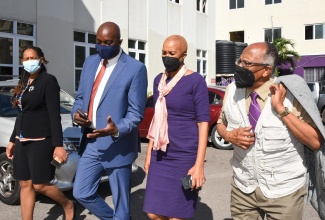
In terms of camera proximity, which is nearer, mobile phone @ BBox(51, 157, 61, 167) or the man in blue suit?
the man in blue suit

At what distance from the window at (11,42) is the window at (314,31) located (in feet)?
81.0

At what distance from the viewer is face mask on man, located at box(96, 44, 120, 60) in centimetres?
341

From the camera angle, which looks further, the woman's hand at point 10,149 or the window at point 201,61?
the window at point 201,61

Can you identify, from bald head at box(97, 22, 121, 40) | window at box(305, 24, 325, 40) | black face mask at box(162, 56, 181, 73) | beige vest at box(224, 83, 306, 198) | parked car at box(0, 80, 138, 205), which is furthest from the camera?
window at box(305, 24, 325, 40)

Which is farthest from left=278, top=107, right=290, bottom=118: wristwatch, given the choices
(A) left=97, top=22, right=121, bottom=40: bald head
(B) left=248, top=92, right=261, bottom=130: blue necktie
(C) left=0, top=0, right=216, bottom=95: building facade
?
(C) left=0, top=0, right=216, bottom=95: building facade

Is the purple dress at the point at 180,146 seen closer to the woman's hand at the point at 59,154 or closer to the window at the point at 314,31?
the woman's hand at the point at 59,154

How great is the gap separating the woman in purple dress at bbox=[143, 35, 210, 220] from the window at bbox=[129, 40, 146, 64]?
47.0 feet

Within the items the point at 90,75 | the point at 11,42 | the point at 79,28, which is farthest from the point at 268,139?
the point at 79,28

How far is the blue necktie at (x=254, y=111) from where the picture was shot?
280cm

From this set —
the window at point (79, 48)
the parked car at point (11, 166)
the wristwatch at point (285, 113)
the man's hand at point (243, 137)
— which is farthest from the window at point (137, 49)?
the wristwatch at point (285, 113)

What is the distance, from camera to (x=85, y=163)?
11.5 ft

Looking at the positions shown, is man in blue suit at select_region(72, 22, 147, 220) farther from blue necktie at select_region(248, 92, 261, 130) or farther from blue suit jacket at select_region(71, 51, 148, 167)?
blue necktie at select_region(248, 92, 261, 130)

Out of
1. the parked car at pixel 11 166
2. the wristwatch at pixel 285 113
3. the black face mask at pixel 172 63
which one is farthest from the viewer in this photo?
the parked car at pixel 11 166

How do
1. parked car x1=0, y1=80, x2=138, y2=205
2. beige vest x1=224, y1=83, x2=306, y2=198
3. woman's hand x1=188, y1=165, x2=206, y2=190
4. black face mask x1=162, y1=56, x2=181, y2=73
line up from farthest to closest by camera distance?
parked car x1=0, y1=80, x2=138, y2=205
black face mask x1=162, y1=56, x2=181, y2=73
woman's hand x1=188, y1=165, x2=206, y2=190
beige vest x1=224, y1=83, x2=306, y2=198
